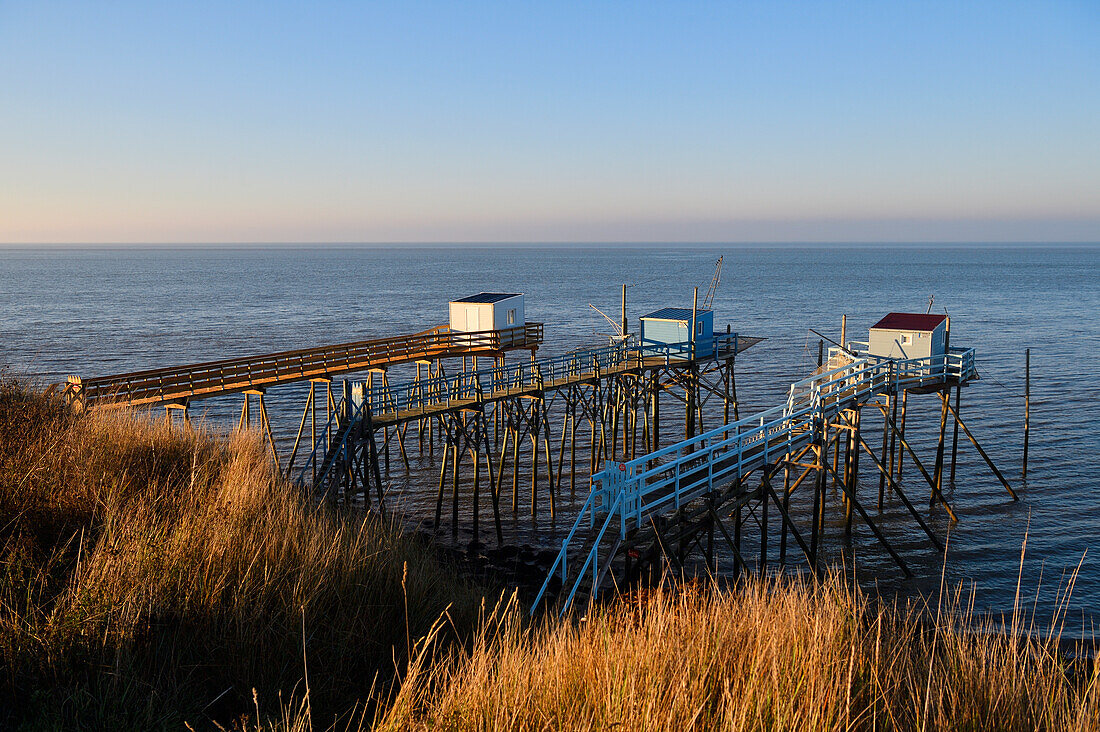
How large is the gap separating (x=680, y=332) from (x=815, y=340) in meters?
29.1

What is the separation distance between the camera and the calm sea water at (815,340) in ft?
63.1

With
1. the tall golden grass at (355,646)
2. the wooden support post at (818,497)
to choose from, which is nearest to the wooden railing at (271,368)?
the tall golden grass at (355,646)

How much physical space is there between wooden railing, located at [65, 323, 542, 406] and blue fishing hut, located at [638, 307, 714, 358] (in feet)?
13.2

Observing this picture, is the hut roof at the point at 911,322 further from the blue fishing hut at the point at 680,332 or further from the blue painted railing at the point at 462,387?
the blue fishing hut at the point at 680,332

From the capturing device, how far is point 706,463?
14250 millimetres

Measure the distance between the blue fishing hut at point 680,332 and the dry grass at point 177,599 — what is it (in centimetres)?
1772

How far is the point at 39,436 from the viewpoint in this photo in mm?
10203

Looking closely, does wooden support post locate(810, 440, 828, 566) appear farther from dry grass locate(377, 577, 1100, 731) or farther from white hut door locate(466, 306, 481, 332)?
white hut door locate(466, 306, 481, 332)

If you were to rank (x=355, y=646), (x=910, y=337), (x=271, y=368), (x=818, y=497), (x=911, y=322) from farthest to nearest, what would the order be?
(x=911, y=322) < (x=910, y=337) < (x=271, y=368) < (x=818, y=497) < (x=355, y=646)

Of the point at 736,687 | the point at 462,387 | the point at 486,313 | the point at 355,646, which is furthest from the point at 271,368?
the point at 736,687

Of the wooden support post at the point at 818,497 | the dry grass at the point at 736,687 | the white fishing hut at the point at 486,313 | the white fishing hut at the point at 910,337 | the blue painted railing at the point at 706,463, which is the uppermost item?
the white fishing hut at the point at 486,313

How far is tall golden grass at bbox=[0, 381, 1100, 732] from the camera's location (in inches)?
189

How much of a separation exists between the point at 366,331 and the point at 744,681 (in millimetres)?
55129

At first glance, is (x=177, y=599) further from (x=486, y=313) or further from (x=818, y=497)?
(x=486, y=313)
